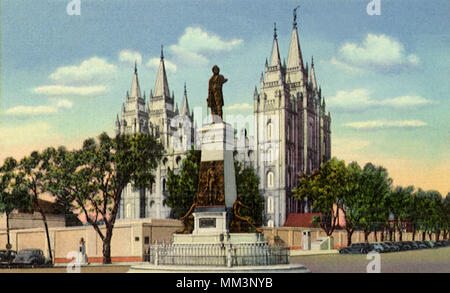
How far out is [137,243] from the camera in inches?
1758

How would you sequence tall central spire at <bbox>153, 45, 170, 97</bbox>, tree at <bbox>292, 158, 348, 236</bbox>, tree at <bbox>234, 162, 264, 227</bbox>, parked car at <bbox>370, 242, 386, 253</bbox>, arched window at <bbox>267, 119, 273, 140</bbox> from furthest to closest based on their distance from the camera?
tall central spire at <bbox>153, 45, 170, 97</bbox>, arched window at <bbox>267, 119, 273, 140</bbox>, tree at <bbox>292, 158, 348, 236</bbox>, tree at <bbox>234, 162, 264, 227</bbox>, parked car at <bbox>370, 242, 386, 253</bbox>

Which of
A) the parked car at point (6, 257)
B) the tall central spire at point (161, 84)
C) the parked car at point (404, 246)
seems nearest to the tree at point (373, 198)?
the parked car at point (404, 246)

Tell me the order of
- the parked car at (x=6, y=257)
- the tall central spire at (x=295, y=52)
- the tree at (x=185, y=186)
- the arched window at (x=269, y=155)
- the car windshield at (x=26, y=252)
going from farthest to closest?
the tall central spire at (x=295, y=52), the arched window at (x=269, y=155), the tree at (x=185, y=186), the parked car at (x=6, y=257), the car windshield at (x=26, y=252)

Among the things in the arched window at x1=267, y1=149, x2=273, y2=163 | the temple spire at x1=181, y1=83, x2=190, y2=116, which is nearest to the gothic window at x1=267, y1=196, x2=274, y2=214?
the arched window at x1=267, y1=149, x2=273, y2=163

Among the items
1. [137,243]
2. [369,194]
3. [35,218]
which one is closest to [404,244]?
[369,194]

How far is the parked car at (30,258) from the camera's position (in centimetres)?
3872

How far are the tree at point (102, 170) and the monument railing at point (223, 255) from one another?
16283 millimetres

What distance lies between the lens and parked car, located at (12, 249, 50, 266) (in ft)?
127

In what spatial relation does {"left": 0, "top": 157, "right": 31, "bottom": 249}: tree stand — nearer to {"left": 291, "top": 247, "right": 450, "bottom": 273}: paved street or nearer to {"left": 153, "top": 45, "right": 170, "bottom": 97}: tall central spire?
{"left": 291, "top": 247, "right": 450, "bottom": 273}: paved street

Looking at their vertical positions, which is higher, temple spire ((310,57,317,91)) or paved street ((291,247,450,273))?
temple spire ((310,57,317,91))

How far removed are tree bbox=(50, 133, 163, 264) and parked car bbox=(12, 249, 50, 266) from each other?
4352 mm

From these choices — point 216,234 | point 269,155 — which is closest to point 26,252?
point 216,234

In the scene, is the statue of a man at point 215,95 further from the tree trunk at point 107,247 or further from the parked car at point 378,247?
the parked car at point 378,247

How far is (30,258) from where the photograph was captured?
3916 cm
